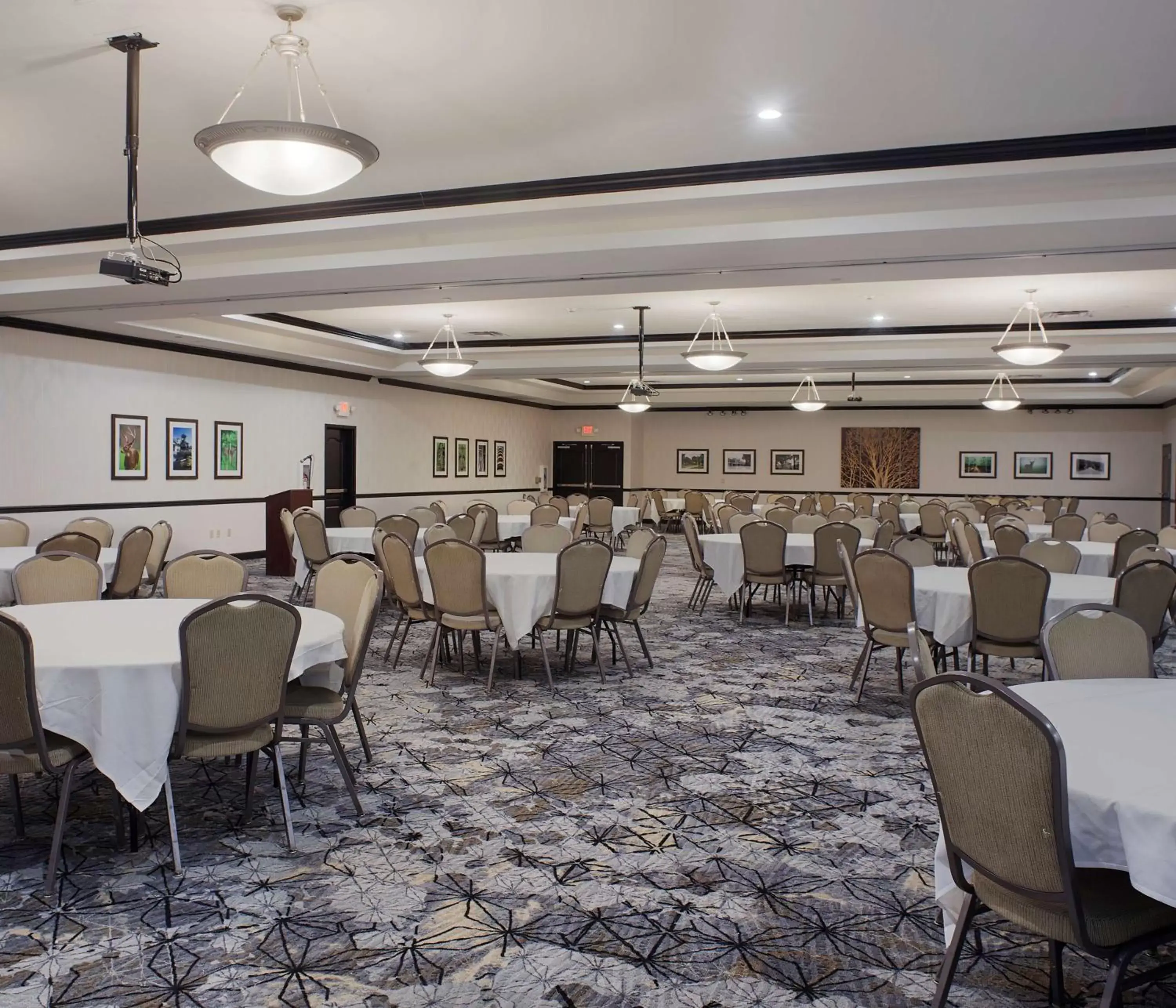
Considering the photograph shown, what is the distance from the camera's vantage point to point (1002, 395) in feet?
57.6

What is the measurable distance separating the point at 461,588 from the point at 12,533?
4.64 metres

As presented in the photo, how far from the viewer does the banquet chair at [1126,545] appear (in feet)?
27.2

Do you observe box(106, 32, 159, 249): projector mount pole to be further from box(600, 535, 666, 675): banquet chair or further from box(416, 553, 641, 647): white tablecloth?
box(600, 535, 666, 675): banquet chair

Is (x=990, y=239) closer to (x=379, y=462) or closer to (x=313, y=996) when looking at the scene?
(x=313, y=996)

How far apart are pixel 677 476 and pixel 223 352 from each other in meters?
13.3

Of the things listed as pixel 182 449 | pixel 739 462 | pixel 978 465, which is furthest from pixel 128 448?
pixel 978 465

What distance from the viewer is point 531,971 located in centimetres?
274

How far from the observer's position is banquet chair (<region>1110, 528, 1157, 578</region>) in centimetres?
829

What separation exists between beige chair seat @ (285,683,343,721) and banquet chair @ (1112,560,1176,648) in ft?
13.8

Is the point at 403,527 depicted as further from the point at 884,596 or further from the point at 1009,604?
the point at 1009,604

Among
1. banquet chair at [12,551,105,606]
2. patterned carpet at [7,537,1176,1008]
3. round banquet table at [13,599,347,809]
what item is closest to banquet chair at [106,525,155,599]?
banquet chair at [12,551,105,606]

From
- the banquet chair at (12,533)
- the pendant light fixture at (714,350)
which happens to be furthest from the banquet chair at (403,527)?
the pendant light fixture at (714,350)

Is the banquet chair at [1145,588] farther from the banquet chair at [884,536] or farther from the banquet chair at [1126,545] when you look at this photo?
the banquet chair at [884,536]

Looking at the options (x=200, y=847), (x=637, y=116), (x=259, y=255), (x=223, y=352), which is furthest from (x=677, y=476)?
(x=200, y=847)
